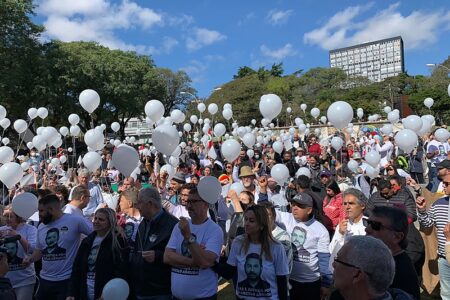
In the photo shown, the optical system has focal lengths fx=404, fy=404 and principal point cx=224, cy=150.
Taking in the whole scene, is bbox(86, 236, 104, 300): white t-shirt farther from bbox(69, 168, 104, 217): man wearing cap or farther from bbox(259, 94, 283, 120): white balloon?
bbox(259, 94, 283, 120): white balloon

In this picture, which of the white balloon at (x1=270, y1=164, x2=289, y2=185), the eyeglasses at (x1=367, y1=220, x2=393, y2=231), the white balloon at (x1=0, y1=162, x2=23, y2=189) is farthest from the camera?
the white balloon at (x1=270, y1=164, x2=289, y2=185)

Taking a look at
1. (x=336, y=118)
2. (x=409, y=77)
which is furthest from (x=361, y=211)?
(x=409, y=77)

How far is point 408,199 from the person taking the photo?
16.1 ft

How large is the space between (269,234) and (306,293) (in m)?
0.85

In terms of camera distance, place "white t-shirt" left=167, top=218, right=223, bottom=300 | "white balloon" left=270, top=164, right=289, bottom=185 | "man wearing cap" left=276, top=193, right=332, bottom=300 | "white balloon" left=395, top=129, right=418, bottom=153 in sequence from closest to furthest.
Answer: "white t-shirt" left=167, top=218, right=223, bottom=300 → "man wearing cap" left=276, top=193, right=332, bottom=300 → "white balloon" left=270, top=164, right=289, bottom=185 → "white balloon" left=395, top=129, right=418, bottom=153

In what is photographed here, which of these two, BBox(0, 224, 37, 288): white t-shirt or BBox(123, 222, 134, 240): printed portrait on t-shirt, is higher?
BBox(123, 222, 134, 240): printed portrait on t-shirt

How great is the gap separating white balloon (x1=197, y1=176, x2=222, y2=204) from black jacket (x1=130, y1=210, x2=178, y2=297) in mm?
341

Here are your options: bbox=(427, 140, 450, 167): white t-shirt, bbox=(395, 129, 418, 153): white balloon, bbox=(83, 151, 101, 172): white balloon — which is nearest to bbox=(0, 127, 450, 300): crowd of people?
bbox=(83, 151, 101, 172): white balloon

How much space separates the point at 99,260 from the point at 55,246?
0.71 m

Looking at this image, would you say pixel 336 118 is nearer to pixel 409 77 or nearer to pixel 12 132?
pixel 12 132

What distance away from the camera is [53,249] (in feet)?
11.7

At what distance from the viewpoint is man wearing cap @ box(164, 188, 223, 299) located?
114 inches

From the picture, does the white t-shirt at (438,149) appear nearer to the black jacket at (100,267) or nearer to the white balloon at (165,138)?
the white balloon at (165,138)

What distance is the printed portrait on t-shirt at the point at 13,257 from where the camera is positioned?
3.34 meters
